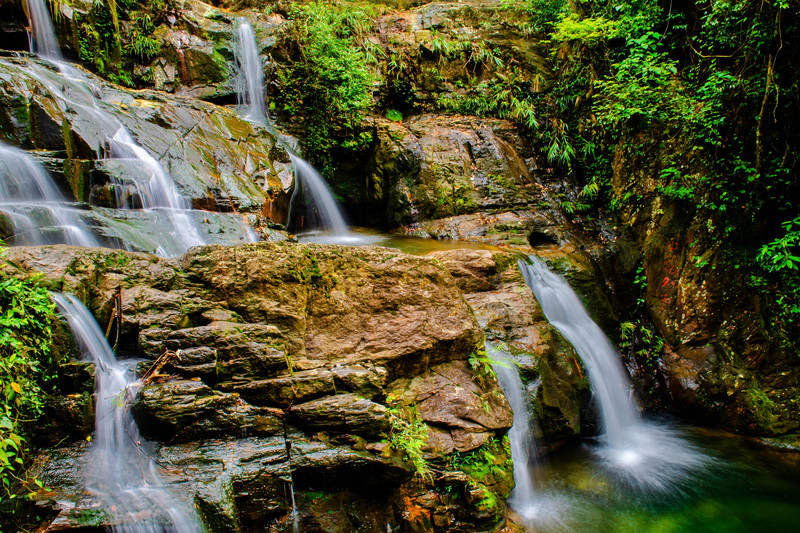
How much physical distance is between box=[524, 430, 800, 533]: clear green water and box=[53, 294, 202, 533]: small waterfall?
3.65 metres

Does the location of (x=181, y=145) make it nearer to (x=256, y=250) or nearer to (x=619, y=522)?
(x=256, y=250)

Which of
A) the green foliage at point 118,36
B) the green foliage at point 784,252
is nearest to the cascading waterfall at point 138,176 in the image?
the green foliage at point 118,36

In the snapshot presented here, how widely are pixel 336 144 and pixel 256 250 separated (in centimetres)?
709

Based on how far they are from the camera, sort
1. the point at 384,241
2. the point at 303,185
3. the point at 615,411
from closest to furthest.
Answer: the point at 615,411
the point at 384,241
the point at 303,185

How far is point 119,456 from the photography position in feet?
10.00

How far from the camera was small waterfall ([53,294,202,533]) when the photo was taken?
2.71 metres

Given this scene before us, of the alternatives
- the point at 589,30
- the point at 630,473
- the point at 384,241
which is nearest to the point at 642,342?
the point at 630,473

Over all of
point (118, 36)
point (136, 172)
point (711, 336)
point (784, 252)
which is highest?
point (118, 36)

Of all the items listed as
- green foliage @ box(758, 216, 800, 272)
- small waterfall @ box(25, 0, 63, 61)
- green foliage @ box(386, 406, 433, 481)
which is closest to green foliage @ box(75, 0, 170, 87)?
small waterfall @ box(25, 0, 63, 61)

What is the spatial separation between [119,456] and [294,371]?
139cm

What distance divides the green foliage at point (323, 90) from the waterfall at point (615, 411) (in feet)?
19.5

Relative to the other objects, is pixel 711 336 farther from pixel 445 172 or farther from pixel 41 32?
pixel 41 32

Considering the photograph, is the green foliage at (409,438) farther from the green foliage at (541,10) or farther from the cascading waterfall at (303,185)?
the green foliage at (541,10)

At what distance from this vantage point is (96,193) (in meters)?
6.21
